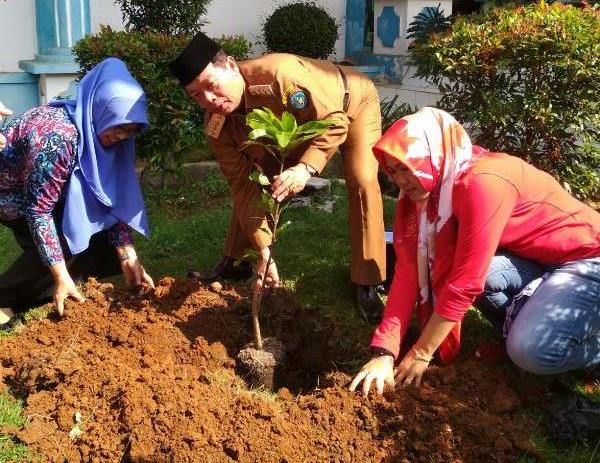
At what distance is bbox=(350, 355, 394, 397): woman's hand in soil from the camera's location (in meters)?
2.90

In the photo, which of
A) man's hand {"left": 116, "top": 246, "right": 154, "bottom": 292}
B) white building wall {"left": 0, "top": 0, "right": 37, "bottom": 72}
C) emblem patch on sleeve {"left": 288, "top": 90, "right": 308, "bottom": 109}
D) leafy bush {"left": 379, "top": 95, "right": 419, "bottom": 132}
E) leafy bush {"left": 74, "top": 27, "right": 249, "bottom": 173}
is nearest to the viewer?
emblem patch on sleeve {"left": 288, "top": 90, "right": 308, "bottom": 109}

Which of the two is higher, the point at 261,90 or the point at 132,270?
the point at 261,90

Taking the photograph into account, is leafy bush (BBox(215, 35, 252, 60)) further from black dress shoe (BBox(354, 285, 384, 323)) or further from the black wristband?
the black wristband

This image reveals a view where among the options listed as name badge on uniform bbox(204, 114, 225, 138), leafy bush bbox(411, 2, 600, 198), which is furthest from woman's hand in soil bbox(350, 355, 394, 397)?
leafy bush bbox(411, 2, 600, 198)

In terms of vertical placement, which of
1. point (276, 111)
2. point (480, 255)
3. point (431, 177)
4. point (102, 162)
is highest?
point (276, 111)

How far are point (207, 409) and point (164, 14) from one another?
5222mm

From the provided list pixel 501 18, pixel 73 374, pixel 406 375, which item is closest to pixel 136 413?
pixel 73 374

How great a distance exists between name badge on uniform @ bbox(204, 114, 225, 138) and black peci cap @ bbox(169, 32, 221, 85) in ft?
1.37

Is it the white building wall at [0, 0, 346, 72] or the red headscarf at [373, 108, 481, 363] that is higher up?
the white building wall at [0, 0, 346, 72]

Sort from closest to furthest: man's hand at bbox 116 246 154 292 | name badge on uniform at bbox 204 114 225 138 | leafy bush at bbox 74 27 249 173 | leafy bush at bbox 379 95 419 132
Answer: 1. name badge on uniform at bbox 204 114 225 138
2. man's hand at bbox 116 246 154 292
3. leafy bush at bbox 74 27 249 173
4. leafy bush at bbox 379 95 419 132

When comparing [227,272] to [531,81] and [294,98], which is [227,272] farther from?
[531,81]

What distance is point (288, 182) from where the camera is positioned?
3.12m

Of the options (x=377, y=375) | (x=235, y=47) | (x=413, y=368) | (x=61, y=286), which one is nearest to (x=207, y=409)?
(x=377, y=375)

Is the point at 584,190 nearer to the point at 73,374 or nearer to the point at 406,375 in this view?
the point at 406,375
